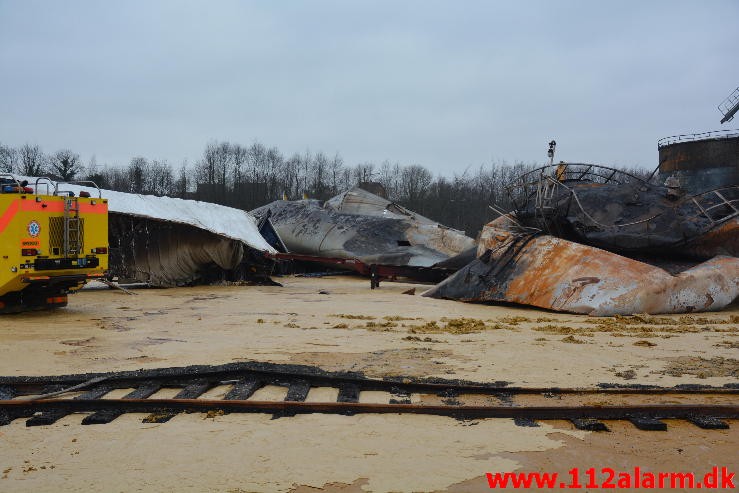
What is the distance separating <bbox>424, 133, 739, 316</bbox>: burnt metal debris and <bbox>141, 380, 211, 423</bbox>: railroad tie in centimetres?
862

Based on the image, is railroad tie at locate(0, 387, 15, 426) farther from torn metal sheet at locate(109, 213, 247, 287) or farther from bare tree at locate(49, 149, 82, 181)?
bare tree at locate(49, 149, 82, 181)

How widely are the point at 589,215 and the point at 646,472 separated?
12.1 m

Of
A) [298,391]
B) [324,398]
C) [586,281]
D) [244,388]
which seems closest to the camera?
[324,398]

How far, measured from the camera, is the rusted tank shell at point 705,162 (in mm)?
31672

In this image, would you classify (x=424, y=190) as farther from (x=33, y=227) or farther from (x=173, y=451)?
(x=173, y=451)

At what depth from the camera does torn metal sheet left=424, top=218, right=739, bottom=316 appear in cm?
1208

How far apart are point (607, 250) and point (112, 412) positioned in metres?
12.1

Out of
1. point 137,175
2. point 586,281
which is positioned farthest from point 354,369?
point 137,175

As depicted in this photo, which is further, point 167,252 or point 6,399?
point 167,252

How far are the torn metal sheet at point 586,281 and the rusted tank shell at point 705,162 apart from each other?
20.6 meters

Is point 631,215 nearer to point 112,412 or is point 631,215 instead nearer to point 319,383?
point 319,383

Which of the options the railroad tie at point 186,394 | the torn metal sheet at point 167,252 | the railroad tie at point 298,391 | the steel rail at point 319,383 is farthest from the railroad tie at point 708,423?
the torn metal sheet at point 167,252

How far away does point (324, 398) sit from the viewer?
211 inches

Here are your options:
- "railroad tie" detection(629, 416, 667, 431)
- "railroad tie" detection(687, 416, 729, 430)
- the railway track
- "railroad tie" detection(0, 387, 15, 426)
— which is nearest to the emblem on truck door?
the railway track
